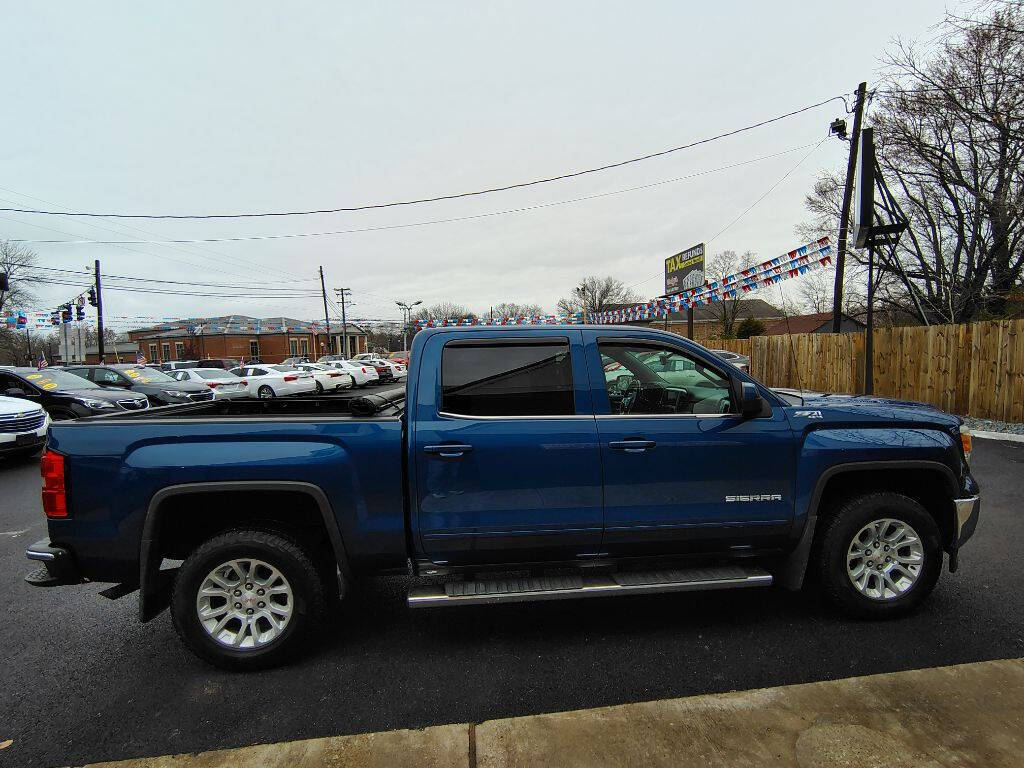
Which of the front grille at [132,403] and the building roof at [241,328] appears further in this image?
the building roof at [241,328]

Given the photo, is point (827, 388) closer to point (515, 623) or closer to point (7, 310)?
point (515, 623)

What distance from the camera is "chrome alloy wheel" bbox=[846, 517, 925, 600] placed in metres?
3.18

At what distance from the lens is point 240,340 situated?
68.8 m

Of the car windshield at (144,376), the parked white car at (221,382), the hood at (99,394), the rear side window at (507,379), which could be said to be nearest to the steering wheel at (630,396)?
the rear side window at (507,379)

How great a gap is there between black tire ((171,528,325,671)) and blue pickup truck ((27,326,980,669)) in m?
0.01

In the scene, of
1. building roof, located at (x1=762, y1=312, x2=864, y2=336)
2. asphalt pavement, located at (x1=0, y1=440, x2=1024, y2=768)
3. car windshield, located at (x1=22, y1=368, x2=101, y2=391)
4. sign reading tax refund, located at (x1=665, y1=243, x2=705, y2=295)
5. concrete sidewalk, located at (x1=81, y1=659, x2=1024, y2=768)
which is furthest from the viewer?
building roof, located at (x1=762, y1=312, x2=864, y2=336)

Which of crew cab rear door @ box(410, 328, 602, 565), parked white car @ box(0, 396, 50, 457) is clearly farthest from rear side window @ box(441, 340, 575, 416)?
parked white car @ box(0, 396, 50, 457)

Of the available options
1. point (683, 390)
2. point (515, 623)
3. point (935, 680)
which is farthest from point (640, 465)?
point (935, 680)

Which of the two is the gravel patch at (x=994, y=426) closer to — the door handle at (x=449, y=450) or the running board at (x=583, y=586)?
the running board at (x=583, y=586)

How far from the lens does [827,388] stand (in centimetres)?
1566

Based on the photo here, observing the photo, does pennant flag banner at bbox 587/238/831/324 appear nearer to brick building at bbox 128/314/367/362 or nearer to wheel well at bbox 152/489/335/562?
wheel well at bbox 152/489/335/562

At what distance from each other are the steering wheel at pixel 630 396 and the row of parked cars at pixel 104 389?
5.11 m

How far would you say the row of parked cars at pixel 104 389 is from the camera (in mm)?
8453

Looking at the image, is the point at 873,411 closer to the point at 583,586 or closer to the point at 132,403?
the point at 583,586
